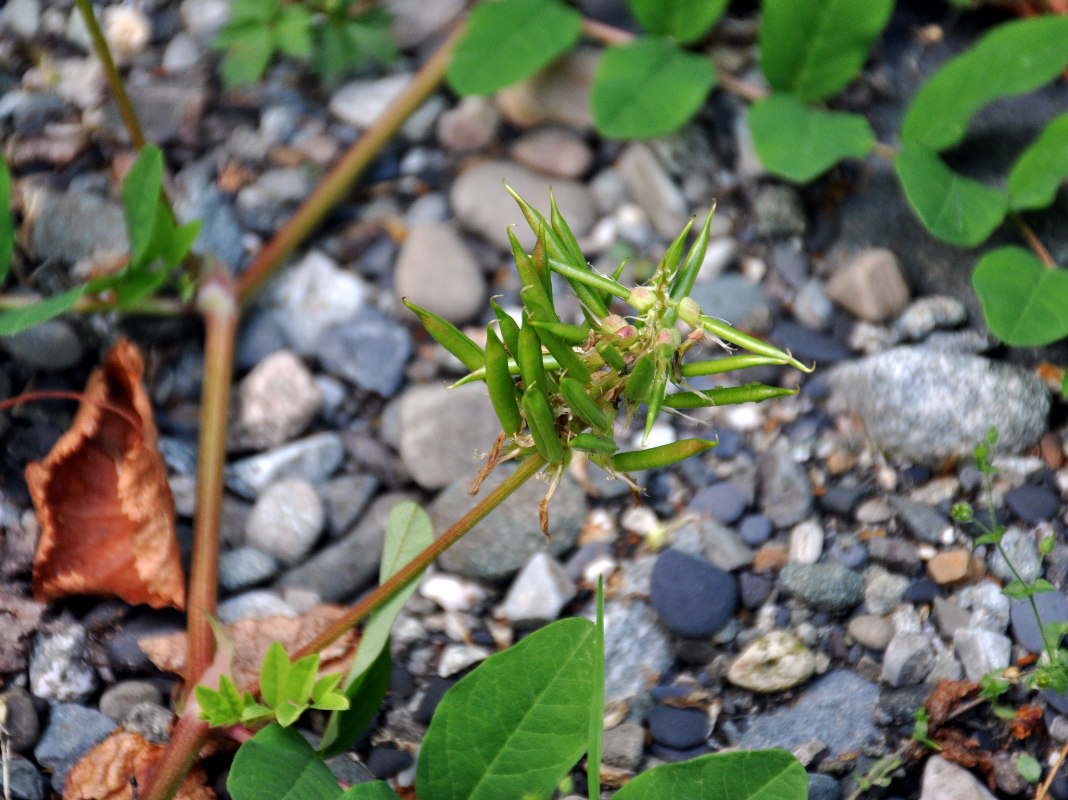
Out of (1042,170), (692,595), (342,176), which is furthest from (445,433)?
(1042,170)

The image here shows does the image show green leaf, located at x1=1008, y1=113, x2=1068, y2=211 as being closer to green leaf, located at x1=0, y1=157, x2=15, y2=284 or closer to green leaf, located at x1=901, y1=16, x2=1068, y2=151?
green leaf, located at x1=901, y1=16, x2=1068, y2=151

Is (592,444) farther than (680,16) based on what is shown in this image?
No

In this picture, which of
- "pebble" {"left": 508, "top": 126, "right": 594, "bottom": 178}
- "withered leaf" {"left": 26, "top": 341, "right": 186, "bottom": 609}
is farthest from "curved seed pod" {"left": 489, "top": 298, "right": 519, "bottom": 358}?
"pebble" {"left": 508, "top": 126, "right": 594, "bottom": 178}

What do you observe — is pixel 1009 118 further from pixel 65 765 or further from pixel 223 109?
pixel 65 765

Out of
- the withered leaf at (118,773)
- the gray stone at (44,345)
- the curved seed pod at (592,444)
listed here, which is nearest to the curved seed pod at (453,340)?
the curved seed pod at (592,444)

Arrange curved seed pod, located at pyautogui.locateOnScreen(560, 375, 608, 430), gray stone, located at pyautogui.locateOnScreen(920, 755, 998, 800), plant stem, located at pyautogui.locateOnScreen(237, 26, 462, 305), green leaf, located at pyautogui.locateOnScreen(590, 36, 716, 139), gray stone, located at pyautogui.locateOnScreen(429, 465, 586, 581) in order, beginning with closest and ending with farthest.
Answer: curved seed pod, located at pyautogui.locateOnScreen(560, 375, 608, 430) < gray stone, located at pyautogui.locateOnScreen(920, 755, 998, 800) < gray stone, located at pyautogui.locateOnScreen(429, 465, 586, 581) < green leaf, located at pyautogui.locateOnScreen(590, 36, 716, 139) < plant stem, located at pyautogui.locateOnScreen(237, 26, 462, 305)

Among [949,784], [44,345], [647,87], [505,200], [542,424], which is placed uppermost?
[542,424]

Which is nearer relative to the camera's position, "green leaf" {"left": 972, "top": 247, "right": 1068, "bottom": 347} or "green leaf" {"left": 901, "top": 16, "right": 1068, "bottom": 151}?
"green leaf" {"left": 972, "top": 247, "right": 1068, "bottom": 347}

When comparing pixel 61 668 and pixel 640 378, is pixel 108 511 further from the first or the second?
pixel 640 378
